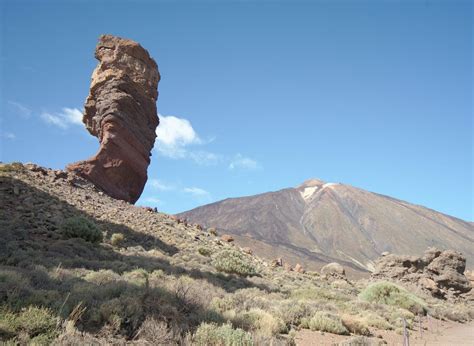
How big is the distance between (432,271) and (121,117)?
96.1 feet

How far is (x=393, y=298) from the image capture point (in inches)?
824

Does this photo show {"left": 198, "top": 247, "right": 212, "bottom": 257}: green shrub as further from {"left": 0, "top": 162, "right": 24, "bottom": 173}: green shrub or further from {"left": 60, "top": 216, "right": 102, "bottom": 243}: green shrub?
{"left": 0, "top": 162, "right": 24, "bottom": 173}: green shrub

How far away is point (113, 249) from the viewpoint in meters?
21.1

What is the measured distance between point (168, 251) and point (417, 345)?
1616cm

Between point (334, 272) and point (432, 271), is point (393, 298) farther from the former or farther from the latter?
point (334, 272)

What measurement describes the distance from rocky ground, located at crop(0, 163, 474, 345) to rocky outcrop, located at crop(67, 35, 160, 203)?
215 centimetres

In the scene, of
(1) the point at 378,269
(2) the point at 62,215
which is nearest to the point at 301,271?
(1) the point at 378,269

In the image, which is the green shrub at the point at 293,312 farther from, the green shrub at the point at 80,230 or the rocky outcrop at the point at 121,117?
the rocky outcrop at the point at 121,117

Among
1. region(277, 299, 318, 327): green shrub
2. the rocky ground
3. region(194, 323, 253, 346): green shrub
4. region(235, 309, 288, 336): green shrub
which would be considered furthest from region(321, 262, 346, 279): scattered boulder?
region(194, 323, 253, 346): green shrub

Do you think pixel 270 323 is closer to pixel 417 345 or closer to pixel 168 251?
pixel 417 345

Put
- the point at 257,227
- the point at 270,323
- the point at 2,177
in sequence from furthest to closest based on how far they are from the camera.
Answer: the point at 257,227
the point at 2,177
the point at 270,323

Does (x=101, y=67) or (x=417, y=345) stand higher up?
(x=101, y=67)

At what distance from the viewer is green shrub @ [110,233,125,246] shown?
22.3 m

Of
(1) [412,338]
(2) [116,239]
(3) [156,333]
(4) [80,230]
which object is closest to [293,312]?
(1) [412,338]
